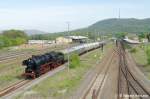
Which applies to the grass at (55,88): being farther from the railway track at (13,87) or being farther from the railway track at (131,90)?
the railway track at (131,90)

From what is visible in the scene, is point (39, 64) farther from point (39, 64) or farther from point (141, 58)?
point (141, 58)

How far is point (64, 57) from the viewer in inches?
2810

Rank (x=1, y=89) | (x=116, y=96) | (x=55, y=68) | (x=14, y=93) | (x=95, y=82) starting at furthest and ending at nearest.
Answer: (x=55, y=68)
(x=95, y=82)
(x=1, y=89)
(x=14, y=93)
(x=116, y=96)

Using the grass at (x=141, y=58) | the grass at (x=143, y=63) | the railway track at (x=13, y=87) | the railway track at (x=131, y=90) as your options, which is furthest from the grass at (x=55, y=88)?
the grass at (x=141, y=58)

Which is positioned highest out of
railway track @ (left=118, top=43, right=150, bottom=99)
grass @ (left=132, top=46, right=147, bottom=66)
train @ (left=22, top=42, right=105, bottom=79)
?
train @ (left=22, top=42, right=105, bottom=79)

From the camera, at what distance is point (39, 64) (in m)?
48.9

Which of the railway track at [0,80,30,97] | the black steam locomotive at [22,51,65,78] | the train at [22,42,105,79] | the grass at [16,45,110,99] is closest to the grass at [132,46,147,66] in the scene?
the train at [22,42,105,79]

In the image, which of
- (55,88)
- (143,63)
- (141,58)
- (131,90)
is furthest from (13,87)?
(141,58)

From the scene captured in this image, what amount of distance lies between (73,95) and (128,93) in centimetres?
613

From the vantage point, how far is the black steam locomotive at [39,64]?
4728cm

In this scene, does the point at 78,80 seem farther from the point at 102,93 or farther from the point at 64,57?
the point at 64,57

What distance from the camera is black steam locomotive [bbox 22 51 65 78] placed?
155ft

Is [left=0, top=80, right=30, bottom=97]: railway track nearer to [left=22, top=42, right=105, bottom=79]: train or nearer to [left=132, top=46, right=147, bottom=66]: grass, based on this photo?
[left=22, top=42, right=105, bottom=79]: train

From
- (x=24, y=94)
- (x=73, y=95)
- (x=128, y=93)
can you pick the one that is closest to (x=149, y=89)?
(x=128, y=93)
